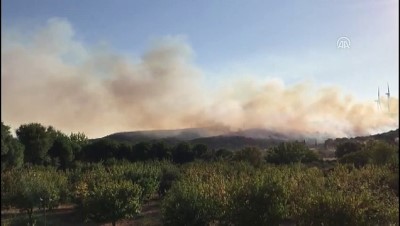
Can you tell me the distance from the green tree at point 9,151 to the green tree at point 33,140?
9.73 metres

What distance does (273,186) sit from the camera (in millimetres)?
20656

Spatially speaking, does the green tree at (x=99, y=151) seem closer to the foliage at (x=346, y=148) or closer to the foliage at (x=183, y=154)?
the foliage at (x=183, y=154)

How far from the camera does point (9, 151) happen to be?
45.1 meters

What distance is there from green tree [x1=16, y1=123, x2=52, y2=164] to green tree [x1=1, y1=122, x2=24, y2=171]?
973 centimetres

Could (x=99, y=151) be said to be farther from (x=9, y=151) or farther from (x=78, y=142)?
(x=9, y=151)

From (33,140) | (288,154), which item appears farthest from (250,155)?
(33,140)

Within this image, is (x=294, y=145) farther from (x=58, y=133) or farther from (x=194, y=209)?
(x=194, y=209)

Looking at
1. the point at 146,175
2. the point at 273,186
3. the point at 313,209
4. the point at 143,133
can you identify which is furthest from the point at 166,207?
the point at 143,133

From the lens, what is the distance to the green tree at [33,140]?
57.4 metres

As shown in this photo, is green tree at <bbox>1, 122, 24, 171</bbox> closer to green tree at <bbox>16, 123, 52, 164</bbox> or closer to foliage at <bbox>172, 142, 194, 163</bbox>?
green tree at <bbox>16, 123, 52, 164</bbox>

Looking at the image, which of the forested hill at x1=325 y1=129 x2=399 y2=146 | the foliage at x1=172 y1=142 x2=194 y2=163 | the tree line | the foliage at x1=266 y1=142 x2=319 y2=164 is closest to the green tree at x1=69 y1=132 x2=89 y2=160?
the tree line

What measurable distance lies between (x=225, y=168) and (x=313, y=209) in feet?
76.2

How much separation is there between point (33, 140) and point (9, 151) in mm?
12487

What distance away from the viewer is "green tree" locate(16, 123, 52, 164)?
5738cm
